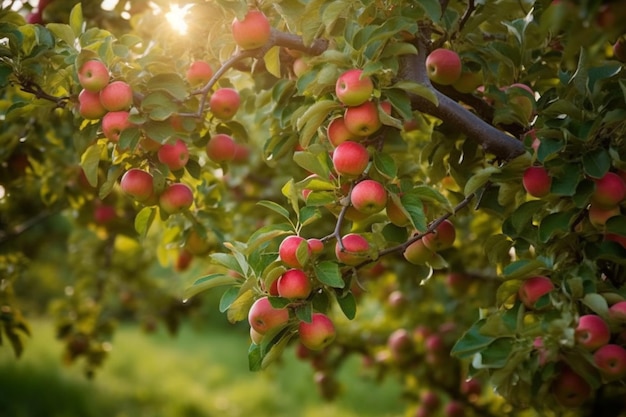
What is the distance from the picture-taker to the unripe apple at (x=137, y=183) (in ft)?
5.00

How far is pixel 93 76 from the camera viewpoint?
1.41 m

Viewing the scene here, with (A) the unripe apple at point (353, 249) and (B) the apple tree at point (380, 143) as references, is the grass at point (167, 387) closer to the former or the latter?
(B) the apple tree at point (380, 143)

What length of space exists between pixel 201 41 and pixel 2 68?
46 cm

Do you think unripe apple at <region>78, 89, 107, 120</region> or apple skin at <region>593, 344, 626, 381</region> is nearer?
apple skin at <region>593, 344, 626, 381</region>

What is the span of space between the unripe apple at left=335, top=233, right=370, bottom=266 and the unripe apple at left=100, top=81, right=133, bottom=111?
531 millimetres

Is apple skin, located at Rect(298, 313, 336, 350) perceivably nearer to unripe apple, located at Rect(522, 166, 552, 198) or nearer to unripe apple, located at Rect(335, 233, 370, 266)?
unripe apple, located at Rect(335, 233, 370, 266)

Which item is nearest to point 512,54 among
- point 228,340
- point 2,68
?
point 2,68

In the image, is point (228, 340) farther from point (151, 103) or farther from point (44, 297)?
point (151, 103)

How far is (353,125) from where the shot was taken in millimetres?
1314

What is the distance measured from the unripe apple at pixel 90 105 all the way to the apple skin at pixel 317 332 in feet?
2.04

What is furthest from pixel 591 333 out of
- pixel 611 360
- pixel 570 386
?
pixel 570 386

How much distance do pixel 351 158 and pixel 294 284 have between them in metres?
0.26

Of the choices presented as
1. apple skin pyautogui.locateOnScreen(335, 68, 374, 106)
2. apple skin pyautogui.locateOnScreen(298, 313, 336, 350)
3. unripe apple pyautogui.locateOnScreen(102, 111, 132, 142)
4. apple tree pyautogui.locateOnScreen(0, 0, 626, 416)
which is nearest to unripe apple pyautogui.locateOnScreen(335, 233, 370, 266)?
apple tree pyautogui.locateOnScreen(0, 0, 626, 416)

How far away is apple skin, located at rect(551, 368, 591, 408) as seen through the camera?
1.43 m
